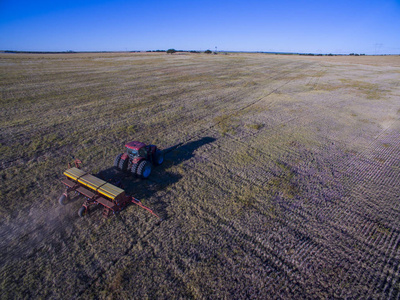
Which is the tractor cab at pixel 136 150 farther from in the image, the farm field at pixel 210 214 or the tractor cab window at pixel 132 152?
the farm field at pixel 210 214

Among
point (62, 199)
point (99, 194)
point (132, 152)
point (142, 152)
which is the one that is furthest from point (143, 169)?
point (62, 199)

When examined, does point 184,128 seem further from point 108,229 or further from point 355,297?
point 355,297

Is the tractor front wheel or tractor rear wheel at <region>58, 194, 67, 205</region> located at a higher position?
the tractor front wheel

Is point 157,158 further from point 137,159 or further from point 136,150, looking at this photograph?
point 136,150

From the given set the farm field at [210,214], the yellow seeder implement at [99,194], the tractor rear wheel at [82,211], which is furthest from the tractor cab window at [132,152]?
the tractor rear wheel at [82,211]

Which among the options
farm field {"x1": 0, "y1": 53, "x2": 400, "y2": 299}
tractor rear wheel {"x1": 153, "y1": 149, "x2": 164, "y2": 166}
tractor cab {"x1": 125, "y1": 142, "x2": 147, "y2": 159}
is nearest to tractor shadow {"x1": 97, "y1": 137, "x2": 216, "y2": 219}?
farm field {"x1": 0, "y1": 53, "x2": 400, "y2": 299}

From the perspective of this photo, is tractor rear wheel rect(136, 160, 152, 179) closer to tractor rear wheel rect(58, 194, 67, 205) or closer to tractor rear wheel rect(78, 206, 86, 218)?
tractor rear wheel rect(78, 206, 86, 218)

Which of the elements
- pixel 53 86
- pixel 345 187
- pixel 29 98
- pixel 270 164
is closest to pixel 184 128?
pixel 270 164
